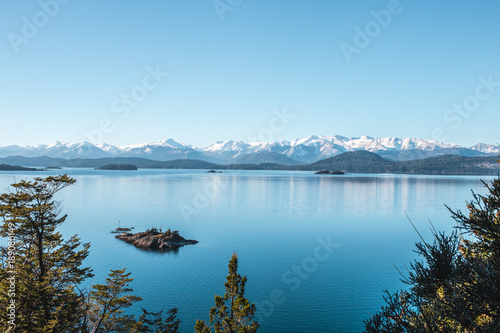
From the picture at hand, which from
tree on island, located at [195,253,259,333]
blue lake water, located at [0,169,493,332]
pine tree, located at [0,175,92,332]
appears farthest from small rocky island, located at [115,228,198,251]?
tree on island, located at [195,253,259,333]

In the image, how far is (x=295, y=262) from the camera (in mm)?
40125

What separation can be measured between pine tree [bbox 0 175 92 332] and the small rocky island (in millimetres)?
27402

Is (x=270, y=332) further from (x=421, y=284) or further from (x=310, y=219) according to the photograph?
(x=310, y=219)

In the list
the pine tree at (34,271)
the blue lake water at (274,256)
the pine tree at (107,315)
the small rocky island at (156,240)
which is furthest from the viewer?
the small rocky island at (156,240)

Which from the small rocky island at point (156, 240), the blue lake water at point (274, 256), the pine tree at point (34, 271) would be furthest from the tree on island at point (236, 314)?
the small rocky island at point (156, 240)

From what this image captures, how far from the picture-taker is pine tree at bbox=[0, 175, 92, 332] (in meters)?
17.6

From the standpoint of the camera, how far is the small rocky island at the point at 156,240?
1912 inches

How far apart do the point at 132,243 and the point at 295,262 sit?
85.7 feet

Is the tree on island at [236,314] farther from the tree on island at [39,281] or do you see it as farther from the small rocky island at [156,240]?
the small rocky island at [156,240]

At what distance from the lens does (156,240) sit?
164 ft

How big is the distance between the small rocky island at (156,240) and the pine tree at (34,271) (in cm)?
2740

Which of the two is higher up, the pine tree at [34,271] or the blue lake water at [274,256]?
the pine tree at [34,271]

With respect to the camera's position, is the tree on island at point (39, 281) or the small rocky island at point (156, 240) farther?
the small rocky island at point (156, 240)

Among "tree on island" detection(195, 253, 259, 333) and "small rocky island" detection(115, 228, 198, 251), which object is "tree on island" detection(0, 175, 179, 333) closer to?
"tree on island" detection(195, 253, 259, 333)
